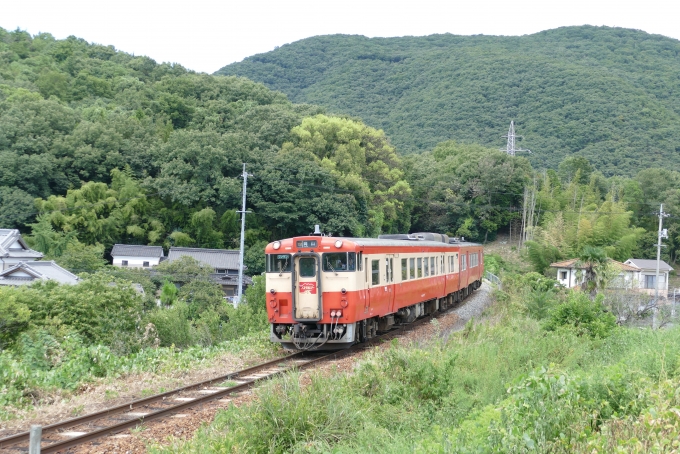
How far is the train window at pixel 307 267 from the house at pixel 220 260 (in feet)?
78.0

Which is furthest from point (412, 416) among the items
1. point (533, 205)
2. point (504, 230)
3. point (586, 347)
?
point (504, 230)

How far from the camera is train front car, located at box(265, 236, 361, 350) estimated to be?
37.4 ft

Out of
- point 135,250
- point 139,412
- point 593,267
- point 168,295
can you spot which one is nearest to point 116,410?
point 139,412

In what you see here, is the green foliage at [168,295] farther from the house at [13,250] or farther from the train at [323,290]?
the train at [323,290]

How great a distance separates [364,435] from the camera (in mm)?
5781

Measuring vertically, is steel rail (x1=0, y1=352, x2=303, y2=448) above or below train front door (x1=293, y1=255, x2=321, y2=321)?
below

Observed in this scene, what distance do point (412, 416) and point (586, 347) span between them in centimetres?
425

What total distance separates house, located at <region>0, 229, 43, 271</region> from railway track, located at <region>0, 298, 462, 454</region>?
25797 millimetres

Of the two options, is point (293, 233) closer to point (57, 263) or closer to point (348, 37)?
point (57, 263)

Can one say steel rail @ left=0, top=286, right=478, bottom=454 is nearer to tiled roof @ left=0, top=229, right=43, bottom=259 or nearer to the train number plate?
the train number plate

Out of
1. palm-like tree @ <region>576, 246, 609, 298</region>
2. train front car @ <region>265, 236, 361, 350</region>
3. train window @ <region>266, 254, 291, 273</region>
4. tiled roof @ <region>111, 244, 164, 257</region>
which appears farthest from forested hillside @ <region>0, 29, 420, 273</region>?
train front car @ <region>265, 236, 361, 350</region>

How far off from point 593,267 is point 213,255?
21.9 m

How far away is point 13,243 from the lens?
3247cm

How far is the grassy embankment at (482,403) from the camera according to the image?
176 inches
